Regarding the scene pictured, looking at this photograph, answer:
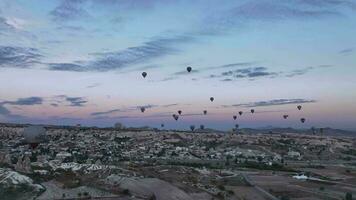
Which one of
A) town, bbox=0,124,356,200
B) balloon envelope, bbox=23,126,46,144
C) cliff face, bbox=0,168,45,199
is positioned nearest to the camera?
balloon envelope, bbox=23,126,46,144

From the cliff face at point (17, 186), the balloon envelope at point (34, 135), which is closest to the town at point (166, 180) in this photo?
the cliff face at point (17, 186)

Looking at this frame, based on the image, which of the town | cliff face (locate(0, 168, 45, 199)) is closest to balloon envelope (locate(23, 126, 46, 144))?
the town

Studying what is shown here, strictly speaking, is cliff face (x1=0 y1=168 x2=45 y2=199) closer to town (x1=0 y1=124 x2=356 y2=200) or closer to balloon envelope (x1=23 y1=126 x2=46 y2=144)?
town (x1=0 y1=124 x2=356 y2=200)

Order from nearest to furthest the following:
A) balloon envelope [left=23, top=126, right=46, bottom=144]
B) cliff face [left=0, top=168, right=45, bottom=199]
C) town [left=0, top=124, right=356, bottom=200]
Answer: balloon envelope [left=23, top=126, right=46, bottom=144], cliff face [left=0, top=168, right=45, bottom=199], town [left=0, top=124, right=356, bottom=200]

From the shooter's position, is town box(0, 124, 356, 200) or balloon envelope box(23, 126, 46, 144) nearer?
balloon envelope box(23, 126, 46, 144)

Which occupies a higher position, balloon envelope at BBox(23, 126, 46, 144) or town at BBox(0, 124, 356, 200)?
balloon envelope at BBox(23, 126, 46, 144)

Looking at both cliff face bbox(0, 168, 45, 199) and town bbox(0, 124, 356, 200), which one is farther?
town bbox(0, 124, 356, 200)

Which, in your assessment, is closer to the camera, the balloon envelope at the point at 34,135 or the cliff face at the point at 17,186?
the balloon envelope at the point at 34,135

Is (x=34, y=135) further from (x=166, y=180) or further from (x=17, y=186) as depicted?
(x=166, y=180)

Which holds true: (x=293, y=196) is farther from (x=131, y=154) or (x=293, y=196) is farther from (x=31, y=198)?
(x=131, y=154)

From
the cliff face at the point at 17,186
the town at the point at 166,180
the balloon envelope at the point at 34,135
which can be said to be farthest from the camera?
the town at the point at 166,180

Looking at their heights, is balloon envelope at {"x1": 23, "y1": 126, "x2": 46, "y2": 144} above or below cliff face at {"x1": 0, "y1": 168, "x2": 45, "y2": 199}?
above

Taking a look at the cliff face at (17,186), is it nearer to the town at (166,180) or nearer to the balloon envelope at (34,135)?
the town at (166,180)
